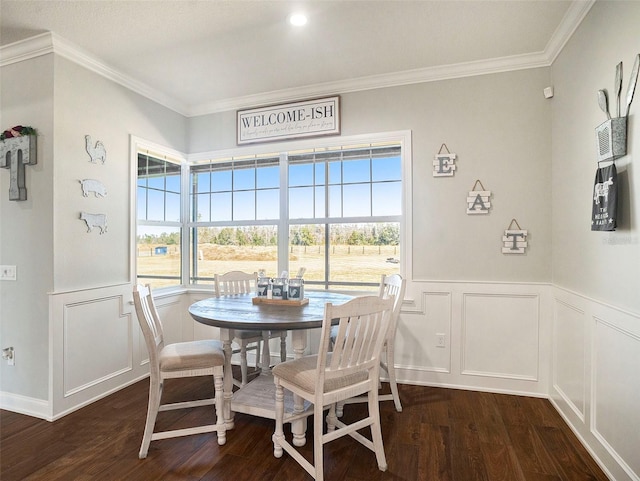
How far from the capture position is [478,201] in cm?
293

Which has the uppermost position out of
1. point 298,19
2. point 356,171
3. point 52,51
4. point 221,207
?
point 298,19

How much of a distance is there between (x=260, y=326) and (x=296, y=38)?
6.77 feet

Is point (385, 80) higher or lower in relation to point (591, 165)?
higher

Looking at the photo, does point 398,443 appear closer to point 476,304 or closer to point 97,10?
point 476,304

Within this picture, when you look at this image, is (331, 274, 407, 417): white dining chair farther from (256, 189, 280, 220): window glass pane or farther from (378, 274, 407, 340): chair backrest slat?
(256, 189, 280, 220): window glass pane

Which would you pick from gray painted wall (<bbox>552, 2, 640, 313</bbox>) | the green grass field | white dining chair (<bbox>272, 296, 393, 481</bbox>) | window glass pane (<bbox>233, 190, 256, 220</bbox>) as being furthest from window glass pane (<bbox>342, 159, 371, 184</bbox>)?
white dining chair (<bbox>272, 296, 393, 481</bbox>)

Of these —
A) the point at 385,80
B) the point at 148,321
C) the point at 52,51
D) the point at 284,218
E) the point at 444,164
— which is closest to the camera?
the point at 148,321

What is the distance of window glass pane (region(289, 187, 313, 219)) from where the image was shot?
356 cm

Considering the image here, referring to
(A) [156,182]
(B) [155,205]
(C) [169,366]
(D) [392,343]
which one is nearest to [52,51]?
(A) [156,182]

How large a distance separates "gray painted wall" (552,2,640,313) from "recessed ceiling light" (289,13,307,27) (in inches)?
68.2

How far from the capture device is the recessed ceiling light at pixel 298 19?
7.45 ft

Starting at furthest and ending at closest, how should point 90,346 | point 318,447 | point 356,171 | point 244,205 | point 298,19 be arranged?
point 244,205, point 356,171, point 90,346, point 298,19, point 318,447

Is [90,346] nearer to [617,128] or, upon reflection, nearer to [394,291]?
[394,291]

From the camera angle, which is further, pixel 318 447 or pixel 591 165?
pixel 591 165
